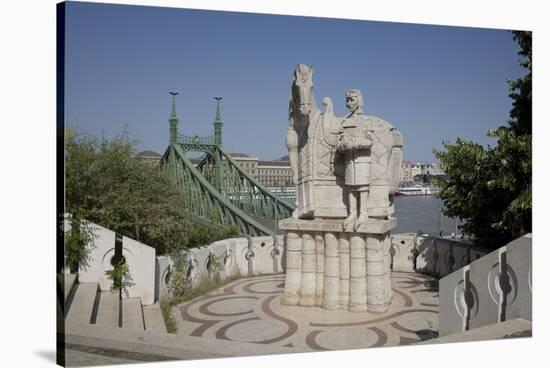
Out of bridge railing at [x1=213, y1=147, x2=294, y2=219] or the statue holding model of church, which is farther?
bridge railing at [x1=213, y1=147, x2=294, y2=219]

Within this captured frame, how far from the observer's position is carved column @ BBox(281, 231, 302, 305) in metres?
6.80

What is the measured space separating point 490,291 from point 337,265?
221 cm

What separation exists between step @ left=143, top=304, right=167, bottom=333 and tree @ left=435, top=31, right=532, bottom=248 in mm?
4815

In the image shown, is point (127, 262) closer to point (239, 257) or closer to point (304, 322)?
point (304, 322)

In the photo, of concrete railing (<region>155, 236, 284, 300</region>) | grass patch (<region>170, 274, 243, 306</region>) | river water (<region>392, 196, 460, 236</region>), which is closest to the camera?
grass patch (<region>170, 274, 243, 306</region>)

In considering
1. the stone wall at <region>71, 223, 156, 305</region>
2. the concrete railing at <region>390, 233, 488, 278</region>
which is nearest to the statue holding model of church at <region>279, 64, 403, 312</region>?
the stone wall at <region>71, 223, 156, 305</region>

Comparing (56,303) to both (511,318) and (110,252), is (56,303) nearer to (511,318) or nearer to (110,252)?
(110,252)

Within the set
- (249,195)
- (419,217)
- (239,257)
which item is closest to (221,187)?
(249,195)

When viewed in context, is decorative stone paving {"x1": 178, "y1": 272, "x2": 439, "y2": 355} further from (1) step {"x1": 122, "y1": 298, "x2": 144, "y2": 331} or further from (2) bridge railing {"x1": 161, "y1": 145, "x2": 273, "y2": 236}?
(2) bridge railing {"x1": 161, "y1": 145, "x2": 273, "y2": 236}

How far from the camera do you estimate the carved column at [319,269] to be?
21.9 feet

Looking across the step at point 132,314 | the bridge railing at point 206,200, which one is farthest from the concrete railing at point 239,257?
the bridge railing at point 206,200

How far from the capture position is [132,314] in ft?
18.6

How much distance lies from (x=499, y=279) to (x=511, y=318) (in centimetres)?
41

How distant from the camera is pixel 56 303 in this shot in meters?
4.46
